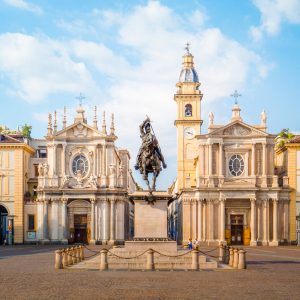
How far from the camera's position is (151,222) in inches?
1692

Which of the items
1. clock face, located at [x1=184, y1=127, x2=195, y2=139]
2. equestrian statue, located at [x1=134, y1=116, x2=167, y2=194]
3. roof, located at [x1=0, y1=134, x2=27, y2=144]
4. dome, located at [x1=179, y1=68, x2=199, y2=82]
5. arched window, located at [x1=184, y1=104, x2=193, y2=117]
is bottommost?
equestrian statue, located at [x1=134, y1=116, x2=167, y2=194]

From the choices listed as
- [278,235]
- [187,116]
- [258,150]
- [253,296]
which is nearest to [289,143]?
[258,150]

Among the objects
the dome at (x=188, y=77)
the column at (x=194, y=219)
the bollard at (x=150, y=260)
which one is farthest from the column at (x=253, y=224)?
the bollard at (x=150, y=260)

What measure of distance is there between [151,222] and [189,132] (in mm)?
68333

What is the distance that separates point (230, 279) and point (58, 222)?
61784 mm

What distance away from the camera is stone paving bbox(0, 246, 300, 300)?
26781mm

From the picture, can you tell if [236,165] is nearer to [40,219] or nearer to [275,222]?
[275,222]

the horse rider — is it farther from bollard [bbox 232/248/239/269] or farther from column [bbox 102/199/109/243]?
column [bbox 102/199/109/243]

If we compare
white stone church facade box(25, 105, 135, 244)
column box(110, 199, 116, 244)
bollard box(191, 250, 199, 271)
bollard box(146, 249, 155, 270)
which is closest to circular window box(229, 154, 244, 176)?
white stone church facade box(25, 105, 135, 244)

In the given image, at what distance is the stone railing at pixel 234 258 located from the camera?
41.3 m

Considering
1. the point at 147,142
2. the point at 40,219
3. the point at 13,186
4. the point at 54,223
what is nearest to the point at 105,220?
the point at 54,223

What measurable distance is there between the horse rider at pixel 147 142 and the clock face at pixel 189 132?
65299 mm

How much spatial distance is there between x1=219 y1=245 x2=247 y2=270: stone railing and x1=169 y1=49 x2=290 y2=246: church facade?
4060cm

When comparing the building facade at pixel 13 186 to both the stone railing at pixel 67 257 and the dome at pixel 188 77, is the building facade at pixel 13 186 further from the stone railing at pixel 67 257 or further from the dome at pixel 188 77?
the stone railing at pixel 67 257
